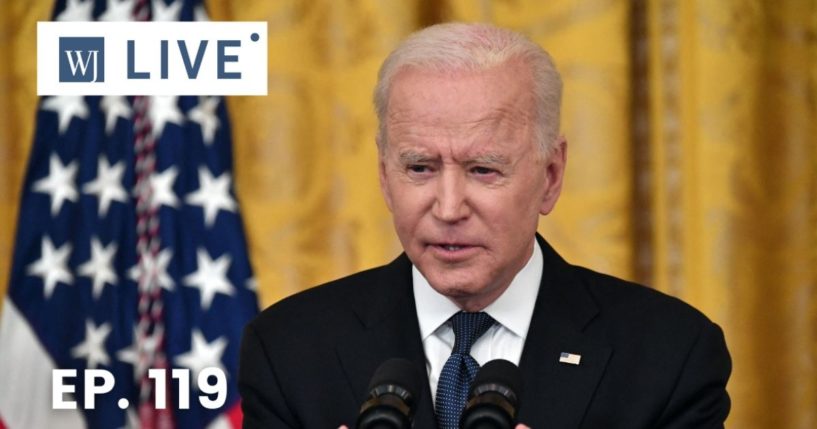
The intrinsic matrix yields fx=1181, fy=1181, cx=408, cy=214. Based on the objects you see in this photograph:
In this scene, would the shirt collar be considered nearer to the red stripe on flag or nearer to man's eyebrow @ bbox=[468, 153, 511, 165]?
man's eyebrow @ bbox=[468, 153, 511, 165]

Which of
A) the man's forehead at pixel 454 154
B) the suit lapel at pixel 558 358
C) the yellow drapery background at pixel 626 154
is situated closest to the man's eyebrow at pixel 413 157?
the man's forehead at pixel 454 154

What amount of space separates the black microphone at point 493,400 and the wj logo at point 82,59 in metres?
2.05

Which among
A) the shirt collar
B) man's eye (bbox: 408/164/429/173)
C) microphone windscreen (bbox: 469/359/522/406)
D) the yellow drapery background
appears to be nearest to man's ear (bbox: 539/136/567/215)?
the shirt collar

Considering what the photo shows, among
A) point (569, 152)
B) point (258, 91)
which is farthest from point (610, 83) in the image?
point (258, 91)

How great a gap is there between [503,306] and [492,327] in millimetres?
49

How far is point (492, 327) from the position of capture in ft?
7.73

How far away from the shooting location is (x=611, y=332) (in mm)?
2361

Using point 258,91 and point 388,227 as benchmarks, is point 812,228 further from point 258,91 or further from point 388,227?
point 258,91

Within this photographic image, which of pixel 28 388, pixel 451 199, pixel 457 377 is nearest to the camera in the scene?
pixel 451 199

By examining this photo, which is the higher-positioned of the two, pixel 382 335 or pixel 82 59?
pixel 82 59

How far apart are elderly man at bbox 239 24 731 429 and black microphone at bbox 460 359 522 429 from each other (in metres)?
0.60

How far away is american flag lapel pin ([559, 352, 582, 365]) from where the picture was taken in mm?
2289

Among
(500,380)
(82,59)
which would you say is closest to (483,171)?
(500,380)

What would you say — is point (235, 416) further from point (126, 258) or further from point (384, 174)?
point (384, 174)
